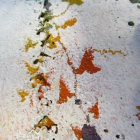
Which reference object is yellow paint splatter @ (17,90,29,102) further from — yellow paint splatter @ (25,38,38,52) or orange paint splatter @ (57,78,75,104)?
yellow paint splatter @ (25,38,38,52)

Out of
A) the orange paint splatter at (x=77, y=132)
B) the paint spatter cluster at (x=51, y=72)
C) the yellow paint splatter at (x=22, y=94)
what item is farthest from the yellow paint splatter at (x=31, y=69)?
the orange paint splatter at (x=77, y=132)

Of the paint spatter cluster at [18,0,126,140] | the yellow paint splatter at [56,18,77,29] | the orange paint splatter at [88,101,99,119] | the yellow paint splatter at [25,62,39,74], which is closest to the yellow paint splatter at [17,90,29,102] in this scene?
the paint spatter cluster at [18,0,126,140]

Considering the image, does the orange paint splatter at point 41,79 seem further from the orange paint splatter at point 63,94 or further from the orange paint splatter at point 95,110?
the orange paint splatter at point 95,110

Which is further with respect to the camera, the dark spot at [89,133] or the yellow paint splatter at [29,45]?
→ the yellow paint splatter at [29,45]

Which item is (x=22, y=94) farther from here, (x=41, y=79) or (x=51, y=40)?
(x=51, y=40)

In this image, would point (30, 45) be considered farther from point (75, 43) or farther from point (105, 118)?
point (105, 118)

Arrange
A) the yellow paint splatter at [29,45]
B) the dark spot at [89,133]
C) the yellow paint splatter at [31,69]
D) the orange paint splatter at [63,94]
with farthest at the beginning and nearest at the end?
the yellow paint splatter at [29,45], the yellow paint splatter at [31,69], the orange paint splatter at [63,94], the dark spot at [89,133]

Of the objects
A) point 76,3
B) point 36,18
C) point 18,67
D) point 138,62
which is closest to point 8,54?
point 18,67

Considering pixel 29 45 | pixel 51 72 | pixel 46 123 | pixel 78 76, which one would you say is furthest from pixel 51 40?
pixel 46 123
